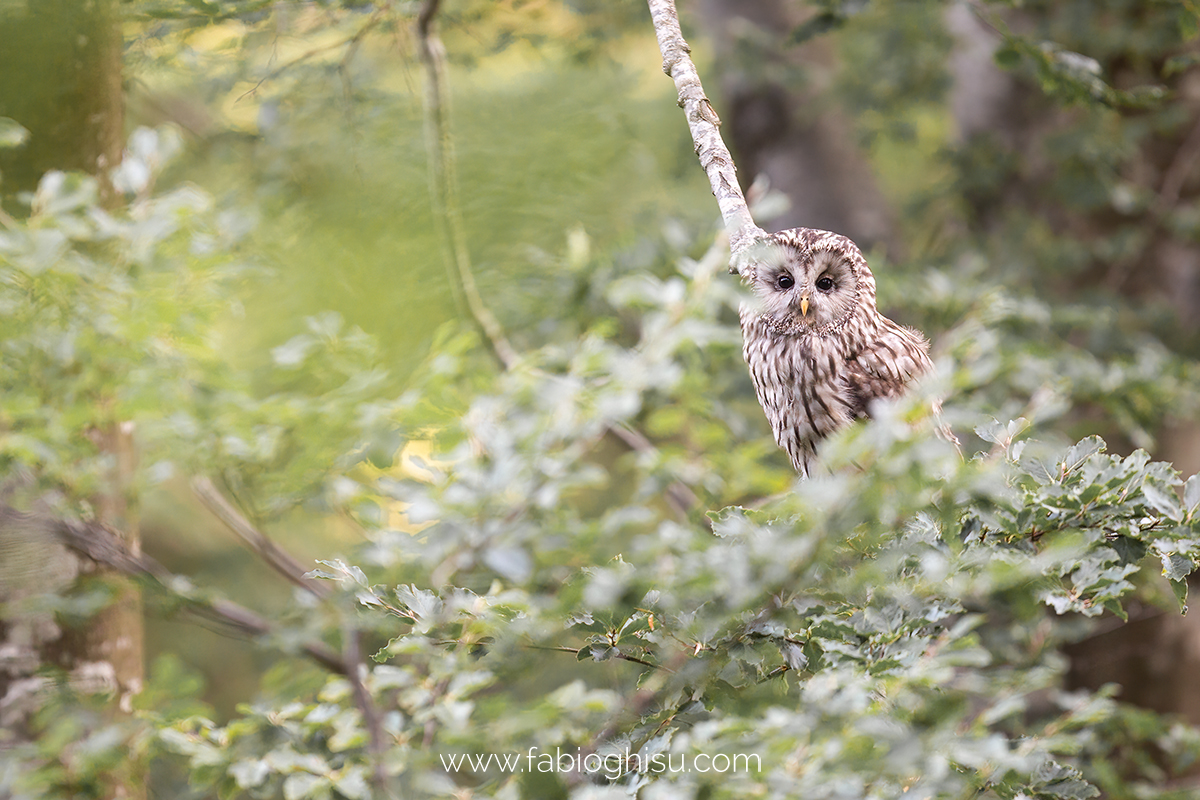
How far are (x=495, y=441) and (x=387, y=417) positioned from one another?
0.45 metres

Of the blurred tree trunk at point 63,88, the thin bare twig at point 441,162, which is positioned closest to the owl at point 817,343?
the thin bare twig at point 441,162

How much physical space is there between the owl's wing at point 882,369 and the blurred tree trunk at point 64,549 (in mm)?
1784

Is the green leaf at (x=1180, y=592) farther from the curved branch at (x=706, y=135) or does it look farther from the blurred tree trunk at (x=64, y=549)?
the blurred tree trunk at (x=64, y=549)

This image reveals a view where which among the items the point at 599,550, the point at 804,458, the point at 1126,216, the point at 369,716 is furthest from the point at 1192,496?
the point at 1126,216

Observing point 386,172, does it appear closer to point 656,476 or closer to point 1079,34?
point 656,476

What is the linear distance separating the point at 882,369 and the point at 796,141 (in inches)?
111

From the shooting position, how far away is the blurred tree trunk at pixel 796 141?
4.41 m

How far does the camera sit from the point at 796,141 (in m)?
4.53

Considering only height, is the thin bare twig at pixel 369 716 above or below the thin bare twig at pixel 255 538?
below

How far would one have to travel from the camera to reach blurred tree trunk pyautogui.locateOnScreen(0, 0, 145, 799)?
213 cm

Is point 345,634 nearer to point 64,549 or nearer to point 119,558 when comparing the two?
point 119,558

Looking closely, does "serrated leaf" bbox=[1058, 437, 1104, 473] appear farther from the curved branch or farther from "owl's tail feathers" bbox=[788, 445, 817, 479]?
"owl's tail feathers" bbox=[788, 445, 817, 479]

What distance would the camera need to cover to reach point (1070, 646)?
4.16m

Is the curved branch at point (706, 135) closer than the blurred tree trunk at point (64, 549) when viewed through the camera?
Yes
